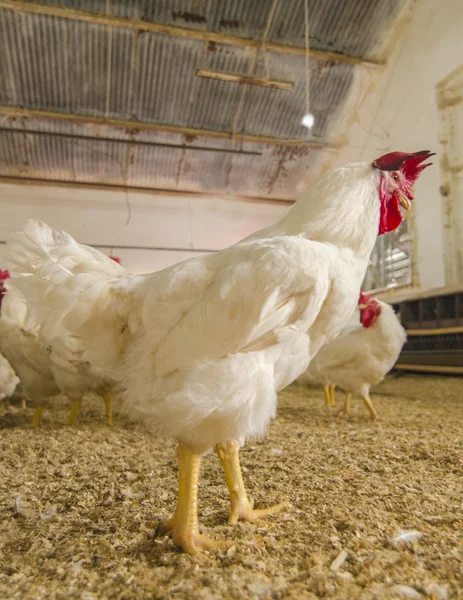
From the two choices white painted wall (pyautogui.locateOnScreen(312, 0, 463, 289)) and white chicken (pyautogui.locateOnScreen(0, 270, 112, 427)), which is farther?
white painted wall (pyautogui.locateOnScreen(312, 0, 463, 289))

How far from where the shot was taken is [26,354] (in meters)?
3.63

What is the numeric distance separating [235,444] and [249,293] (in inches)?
27.1

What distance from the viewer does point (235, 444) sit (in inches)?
67.6

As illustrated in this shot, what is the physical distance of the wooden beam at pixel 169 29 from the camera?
571 centimetres

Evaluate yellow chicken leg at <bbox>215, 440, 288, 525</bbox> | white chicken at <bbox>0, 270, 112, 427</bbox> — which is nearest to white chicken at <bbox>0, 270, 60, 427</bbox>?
white chicken at <bbox>0, 270, 112, 427</bbox>

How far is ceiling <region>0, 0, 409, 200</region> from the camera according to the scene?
252 inches

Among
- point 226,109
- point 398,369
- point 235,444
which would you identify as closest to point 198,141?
point 226,109

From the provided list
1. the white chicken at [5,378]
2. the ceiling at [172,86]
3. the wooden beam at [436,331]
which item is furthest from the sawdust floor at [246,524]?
the ceiling at [172,86]

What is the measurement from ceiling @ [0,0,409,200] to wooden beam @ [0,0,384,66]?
0.02 metres

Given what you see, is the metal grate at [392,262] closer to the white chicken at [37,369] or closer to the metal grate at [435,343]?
the metal grate at [435,343]

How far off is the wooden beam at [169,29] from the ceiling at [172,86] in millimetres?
16

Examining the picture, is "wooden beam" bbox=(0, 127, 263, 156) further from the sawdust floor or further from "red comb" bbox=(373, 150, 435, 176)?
"red comb" bbox=(373, 150, 435, 176)

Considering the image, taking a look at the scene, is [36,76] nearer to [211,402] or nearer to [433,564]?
[211,402]

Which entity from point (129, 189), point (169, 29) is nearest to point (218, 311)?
point (169, 29)
